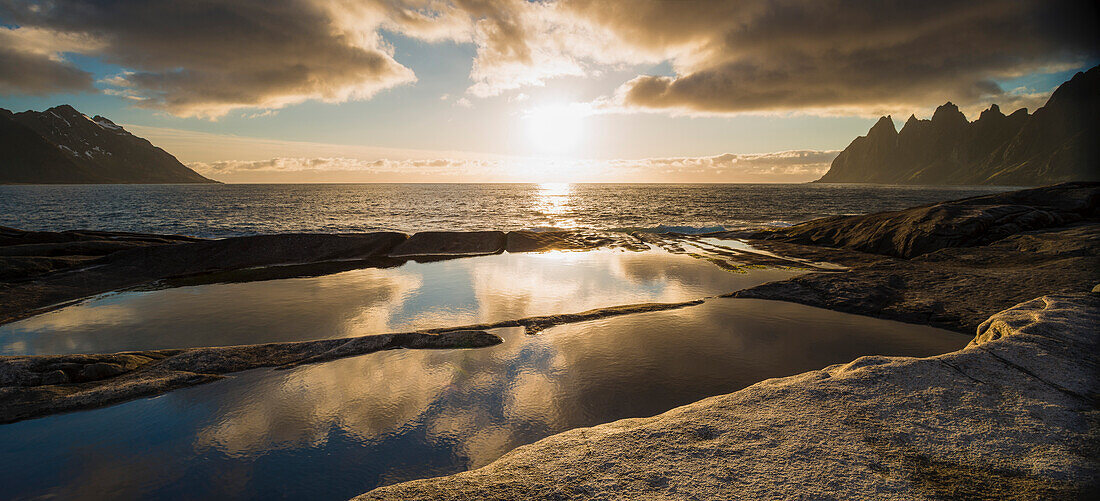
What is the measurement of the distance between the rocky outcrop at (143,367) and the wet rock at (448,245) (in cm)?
1509

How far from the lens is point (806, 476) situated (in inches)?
146

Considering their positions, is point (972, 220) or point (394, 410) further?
point (972, 220)

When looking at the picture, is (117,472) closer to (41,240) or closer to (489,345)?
(489,345)

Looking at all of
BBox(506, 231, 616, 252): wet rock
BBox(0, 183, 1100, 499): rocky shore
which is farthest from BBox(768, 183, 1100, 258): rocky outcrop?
BBox(506, 231, 616, 252): wet rock

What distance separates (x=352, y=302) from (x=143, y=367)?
217 inches

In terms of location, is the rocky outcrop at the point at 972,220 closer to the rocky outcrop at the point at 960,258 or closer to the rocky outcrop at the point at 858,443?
the rocky outcrop at the point at 960,258

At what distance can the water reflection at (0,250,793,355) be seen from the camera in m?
10.3

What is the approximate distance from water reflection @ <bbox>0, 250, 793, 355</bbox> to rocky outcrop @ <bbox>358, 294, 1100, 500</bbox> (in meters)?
7.17

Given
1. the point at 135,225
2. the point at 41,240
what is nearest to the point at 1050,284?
the point at 41,240

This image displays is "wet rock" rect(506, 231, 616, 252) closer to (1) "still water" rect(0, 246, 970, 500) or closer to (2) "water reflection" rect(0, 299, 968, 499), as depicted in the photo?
(1) "still water" rect(0, 246, 970, 500)

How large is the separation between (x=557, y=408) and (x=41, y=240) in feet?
108

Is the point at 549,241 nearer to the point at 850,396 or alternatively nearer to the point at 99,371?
the point at 99,371

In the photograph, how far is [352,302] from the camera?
13.3 meters

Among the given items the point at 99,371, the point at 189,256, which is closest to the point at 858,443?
the point at 99,371
